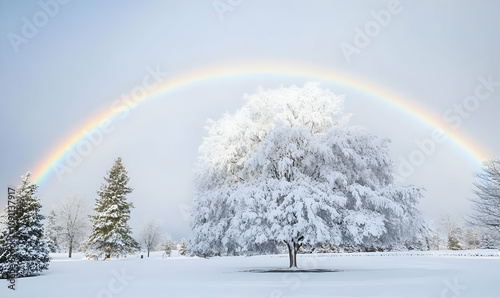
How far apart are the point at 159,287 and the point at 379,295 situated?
6.98 m

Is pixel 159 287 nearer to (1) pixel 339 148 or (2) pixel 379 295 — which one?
(2) pixel 379 295

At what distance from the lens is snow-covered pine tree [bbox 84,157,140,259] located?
35781mm

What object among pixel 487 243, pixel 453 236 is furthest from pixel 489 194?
pixel 453 236

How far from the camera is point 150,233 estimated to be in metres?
62.0

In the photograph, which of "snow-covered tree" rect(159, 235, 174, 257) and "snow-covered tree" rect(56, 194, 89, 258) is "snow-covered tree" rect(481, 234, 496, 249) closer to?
"snow-covered tree" rect(159, 235, 174, 257)

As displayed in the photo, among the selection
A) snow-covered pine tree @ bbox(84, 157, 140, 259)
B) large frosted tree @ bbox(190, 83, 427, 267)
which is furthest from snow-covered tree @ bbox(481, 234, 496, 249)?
snow-covered pine tree @ bbox(84, 157, 140, 259)

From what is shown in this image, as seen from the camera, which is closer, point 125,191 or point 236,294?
point 236,294

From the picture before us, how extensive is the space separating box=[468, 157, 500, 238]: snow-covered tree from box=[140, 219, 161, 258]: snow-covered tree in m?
51.0

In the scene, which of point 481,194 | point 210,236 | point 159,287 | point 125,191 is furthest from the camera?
point 125,191

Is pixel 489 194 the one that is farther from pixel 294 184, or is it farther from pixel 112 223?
pixel 112 223

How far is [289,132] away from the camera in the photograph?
16.5 m

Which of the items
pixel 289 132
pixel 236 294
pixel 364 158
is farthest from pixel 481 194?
pixel 236 294

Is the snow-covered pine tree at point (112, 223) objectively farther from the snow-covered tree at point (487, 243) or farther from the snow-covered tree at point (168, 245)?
the snow-covered tree at point (487, 243)
